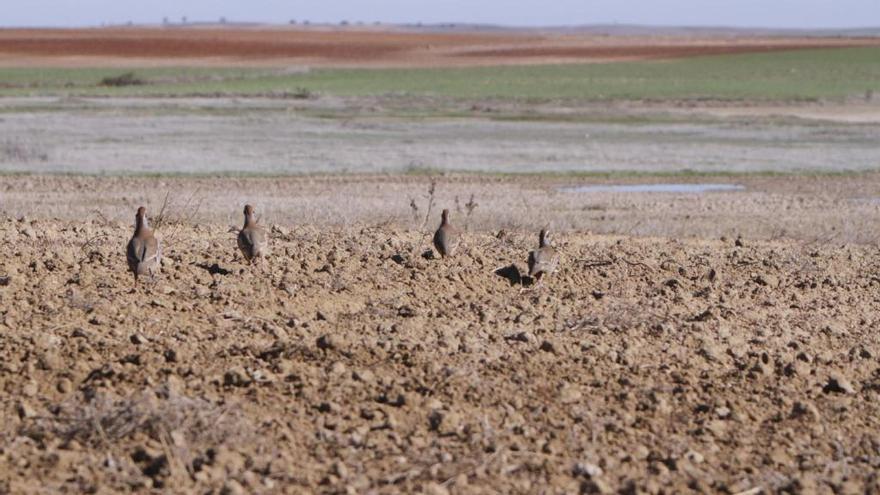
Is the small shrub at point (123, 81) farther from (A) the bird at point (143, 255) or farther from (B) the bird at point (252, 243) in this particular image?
(A) the bird at point (143, 255)

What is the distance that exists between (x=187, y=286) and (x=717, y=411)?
4487mm

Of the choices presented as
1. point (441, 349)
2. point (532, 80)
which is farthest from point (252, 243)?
point (532, 80)

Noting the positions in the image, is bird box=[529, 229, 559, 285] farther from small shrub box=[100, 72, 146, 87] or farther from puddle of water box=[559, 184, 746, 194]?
small shrub box=[100, 72, 146, 87]

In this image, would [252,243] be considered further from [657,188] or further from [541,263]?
[657,188]

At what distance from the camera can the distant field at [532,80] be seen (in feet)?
212

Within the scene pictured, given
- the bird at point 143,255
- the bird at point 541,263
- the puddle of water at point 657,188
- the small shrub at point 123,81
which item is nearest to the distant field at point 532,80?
the small shrub at point 123,81

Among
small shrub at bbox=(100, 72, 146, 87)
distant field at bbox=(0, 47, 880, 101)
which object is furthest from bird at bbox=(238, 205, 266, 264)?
small shrub at bbox=(100, 72, 146, 87)

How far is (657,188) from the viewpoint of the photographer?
2864 cm

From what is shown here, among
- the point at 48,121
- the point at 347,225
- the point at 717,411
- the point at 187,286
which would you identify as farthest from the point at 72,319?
the point at 48,121

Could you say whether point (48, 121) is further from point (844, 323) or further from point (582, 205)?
point (844, 323)

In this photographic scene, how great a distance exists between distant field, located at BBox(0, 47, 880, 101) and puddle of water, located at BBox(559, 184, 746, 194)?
3194cm

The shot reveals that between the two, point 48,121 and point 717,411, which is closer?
point 717,411

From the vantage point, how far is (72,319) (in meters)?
9.45

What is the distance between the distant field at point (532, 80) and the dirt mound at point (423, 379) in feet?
165
